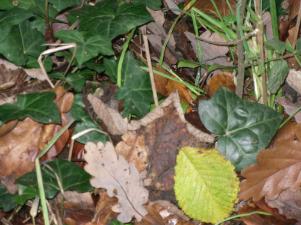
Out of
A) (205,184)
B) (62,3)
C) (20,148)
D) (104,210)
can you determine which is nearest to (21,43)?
(62,3)

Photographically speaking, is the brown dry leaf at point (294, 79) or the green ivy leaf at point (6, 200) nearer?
the green ivy leaf at point (6, 200)

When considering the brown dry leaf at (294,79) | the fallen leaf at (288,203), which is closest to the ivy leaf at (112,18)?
the brown dry leaf at (294,79)

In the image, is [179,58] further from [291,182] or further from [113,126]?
[291,182]

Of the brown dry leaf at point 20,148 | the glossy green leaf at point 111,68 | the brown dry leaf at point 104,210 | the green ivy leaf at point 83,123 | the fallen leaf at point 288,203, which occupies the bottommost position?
the brown dry leaf at point 104,210

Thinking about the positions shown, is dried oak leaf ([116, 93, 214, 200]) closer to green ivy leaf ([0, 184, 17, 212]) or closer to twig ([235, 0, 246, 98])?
twig ([235, 0, 246, 98])

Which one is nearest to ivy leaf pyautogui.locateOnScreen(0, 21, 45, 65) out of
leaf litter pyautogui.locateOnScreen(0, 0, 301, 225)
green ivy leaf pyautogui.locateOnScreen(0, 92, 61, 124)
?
leaf litter pyautogui.locateOnScreen(0, 0, 301, 225)

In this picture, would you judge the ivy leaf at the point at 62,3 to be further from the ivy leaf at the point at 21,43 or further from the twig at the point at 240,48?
the twig at the point at 240,48

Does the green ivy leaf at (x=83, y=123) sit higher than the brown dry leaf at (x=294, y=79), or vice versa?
the brown dry leaf at (x=294, y=79)
